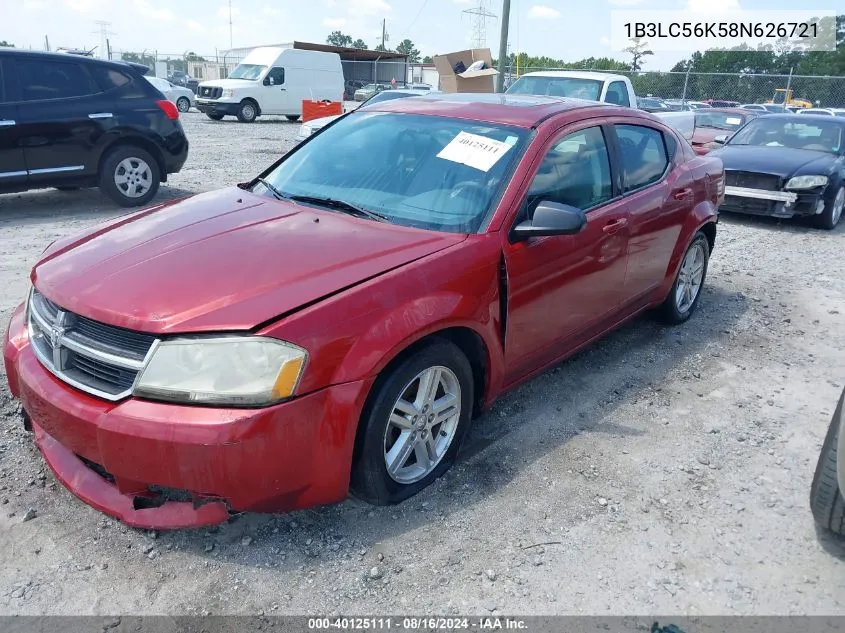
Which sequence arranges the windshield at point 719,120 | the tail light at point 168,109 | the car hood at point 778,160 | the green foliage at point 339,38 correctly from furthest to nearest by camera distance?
the green foliage at point 339,38, the windshield at point 719,120, the car hood at point 778,160, the tail light at point 168,109

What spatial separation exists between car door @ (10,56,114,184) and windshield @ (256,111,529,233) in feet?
16.0

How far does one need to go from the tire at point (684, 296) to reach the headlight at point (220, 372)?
3.47 m

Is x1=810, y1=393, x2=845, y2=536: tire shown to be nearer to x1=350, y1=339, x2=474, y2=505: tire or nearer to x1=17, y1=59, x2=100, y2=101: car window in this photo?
x1=350, y1=339, x2=474, y2=505: tire

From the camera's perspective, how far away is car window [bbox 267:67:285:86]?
2273 centimetres

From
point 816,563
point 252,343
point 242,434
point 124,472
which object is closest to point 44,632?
point 124,472

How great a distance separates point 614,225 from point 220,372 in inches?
96.6

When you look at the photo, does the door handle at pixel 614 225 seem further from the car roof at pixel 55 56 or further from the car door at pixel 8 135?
the car roof at pixel 55 56

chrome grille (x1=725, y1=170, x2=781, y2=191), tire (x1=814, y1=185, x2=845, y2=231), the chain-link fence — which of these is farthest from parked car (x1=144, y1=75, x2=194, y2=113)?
tire (x1=814, y1=185, x2=845, y2=231)

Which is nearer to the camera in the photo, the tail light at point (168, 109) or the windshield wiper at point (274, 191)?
the windshield wiper at point (274, 191)

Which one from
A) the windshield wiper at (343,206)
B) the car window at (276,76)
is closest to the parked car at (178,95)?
the car window at (276,76)

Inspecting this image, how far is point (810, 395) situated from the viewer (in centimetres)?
420

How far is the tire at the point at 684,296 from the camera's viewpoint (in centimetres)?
500

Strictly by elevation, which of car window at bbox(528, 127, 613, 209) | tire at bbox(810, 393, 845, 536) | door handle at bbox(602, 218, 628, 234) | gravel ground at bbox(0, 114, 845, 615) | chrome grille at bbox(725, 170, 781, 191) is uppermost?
car window at bbox(528, 127, 613, 209)

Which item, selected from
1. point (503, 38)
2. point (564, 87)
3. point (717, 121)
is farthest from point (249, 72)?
point (717, 121)
